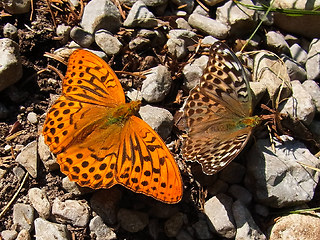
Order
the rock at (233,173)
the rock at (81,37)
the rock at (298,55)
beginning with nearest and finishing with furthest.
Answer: the rock at (233,173) → the rock at (81,37) → the rock at (298,55)

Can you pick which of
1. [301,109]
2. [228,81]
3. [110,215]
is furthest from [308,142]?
[110,215]

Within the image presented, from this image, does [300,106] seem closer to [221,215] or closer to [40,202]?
[221,215]

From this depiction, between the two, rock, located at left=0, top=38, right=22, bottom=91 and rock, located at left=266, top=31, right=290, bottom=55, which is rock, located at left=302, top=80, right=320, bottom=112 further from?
rock, located at left=0, top=38, right=22, bottom=91

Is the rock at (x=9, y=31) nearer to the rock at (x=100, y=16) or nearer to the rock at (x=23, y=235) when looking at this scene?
the rock at (x=100, y=16)

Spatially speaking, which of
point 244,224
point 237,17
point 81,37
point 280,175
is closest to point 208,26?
point 237,17

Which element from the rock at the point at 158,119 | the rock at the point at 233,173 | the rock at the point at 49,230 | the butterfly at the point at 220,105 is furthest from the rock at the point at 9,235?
the rock at the point at 233,173
